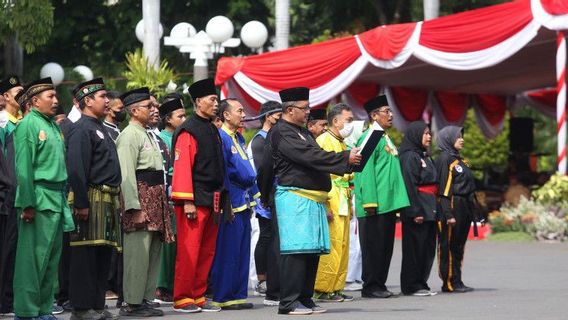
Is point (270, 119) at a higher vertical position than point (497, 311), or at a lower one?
higher

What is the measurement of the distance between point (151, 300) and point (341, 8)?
25080 mm

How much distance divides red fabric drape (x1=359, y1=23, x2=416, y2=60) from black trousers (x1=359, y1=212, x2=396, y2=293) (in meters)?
9.00

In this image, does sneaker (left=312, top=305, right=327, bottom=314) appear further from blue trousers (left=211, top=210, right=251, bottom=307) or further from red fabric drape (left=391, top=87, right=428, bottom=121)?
red fabric drape (left=391, top=87, right=428, bottom=121)

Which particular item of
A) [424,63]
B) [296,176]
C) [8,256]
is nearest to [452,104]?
[424,63]

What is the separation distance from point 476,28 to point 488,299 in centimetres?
878

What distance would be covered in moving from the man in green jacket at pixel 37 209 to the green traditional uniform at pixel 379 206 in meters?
3.81

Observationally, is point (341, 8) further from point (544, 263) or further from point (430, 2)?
point (544, 263)

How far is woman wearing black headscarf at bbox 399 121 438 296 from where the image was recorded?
549 inches

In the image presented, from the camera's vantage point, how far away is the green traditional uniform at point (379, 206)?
44.8 feet

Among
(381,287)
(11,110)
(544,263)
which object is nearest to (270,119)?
(381,287)

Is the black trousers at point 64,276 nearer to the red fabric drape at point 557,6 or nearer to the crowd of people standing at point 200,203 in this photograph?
the crowd of people standing at point 200,203

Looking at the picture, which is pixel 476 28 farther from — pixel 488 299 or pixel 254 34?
pixel 488 299

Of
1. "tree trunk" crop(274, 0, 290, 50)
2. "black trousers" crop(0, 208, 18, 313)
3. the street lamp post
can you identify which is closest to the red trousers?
"black trousers" crop(0, 208, 18, 313)

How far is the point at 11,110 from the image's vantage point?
480 inches
